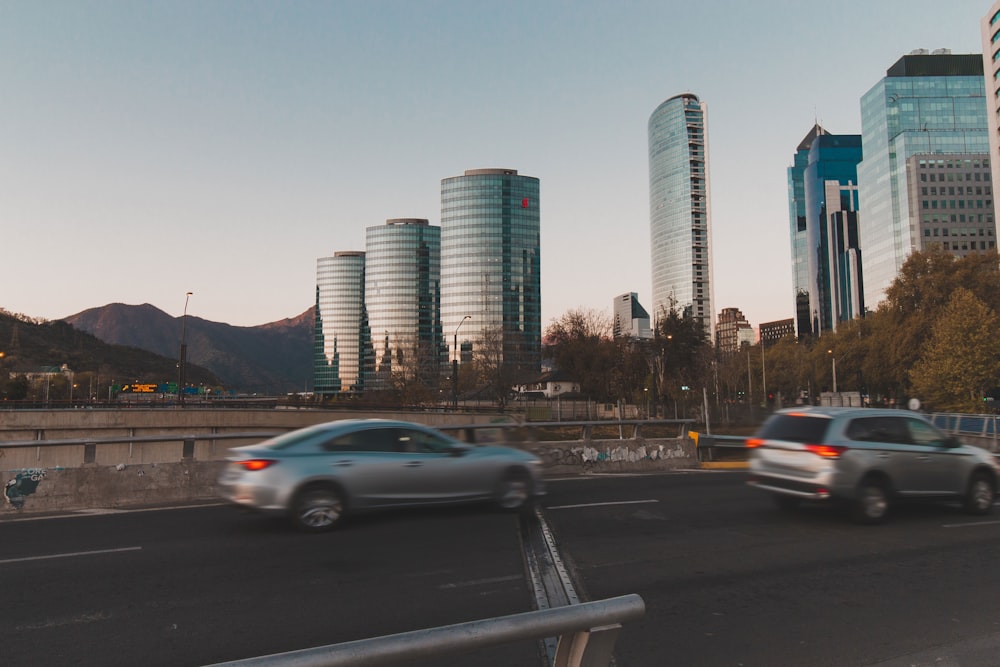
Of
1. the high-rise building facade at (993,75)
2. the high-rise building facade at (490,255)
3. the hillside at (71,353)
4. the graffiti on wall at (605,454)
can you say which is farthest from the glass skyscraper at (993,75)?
the hillside at (71,353)

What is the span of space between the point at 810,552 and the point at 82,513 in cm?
1069

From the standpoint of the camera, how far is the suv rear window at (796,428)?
9.77 metres

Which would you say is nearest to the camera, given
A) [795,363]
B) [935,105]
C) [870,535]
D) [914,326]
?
[870,535]

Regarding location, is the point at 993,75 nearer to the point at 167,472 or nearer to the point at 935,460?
the point at 935,460

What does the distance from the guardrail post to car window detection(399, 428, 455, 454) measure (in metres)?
7.26

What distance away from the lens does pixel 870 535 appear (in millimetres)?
8930

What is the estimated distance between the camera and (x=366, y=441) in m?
9.39

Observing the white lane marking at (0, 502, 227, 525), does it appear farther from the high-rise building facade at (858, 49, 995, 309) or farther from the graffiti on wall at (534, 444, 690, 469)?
the high-rise building facade at (858, 49, 995, 309)

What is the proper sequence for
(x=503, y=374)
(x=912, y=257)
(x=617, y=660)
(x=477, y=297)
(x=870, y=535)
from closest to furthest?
1. (x=617, y=660)
2. (x=870, y=535)
3. (x=912, y=257)
4. (x=503, y=374)
5. (x=477, y=297)

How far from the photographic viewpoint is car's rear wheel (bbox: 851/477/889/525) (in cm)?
954

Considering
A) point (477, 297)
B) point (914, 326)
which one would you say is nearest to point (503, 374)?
point (914, 326)

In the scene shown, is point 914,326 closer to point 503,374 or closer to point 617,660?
point 503,374

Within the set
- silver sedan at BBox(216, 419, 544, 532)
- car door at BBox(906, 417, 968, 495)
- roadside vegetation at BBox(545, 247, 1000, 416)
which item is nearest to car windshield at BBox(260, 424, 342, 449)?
silver sedan at BBox(216, 419, 544, 532)

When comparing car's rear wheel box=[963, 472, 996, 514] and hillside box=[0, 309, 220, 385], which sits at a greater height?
hillside box=[0, 309, 220, 385]
